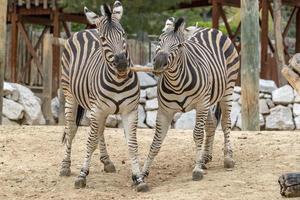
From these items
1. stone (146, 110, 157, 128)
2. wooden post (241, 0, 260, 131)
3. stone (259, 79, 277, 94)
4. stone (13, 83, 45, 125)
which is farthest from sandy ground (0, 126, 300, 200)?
stone (259, 79, 277, 94)

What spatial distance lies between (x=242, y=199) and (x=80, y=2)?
9.61 meters

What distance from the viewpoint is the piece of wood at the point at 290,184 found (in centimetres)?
594

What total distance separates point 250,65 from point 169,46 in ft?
15.8

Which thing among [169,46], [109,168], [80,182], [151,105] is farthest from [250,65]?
[151,105]

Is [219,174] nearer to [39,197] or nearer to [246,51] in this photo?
[39,197]

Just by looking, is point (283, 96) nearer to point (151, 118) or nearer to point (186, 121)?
point (186, 121)

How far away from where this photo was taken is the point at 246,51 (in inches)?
456

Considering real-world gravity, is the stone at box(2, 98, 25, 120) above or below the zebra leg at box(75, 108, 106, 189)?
below

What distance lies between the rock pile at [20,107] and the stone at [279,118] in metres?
5.12

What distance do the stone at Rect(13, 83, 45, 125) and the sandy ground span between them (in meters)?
5.10

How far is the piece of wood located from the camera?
19.5ft

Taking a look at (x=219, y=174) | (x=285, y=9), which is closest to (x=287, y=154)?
(x=219, y=174)

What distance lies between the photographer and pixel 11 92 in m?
16.0

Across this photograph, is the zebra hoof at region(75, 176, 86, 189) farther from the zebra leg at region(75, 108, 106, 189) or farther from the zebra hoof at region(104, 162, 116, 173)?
the zebra hoof at region(104, 162, 116, 173)
